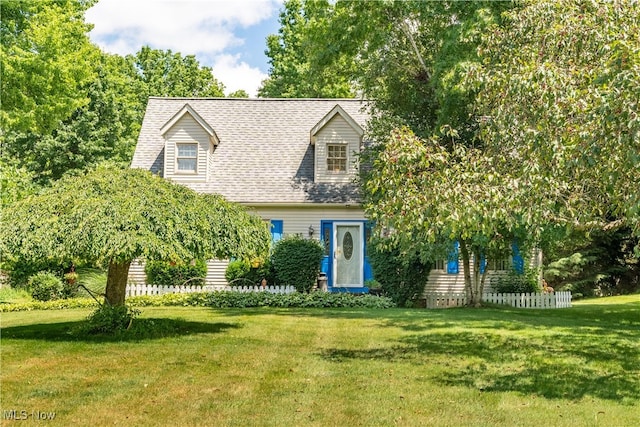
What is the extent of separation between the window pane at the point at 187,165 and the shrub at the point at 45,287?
19.5 ft

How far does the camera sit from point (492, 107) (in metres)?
10.2

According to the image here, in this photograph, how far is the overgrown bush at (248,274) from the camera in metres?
21.3

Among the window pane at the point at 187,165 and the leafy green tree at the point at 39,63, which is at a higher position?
the leafy green tree at the point at 39,63

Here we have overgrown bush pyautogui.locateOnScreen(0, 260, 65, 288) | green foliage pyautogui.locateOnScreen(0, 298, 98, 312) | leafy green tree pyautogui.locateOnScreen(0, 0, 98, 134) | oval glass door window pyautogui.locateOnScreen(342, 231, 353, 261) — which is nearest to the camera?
leafy green tree pyautogui.locateOnScreen(0, 0, 98, 134)

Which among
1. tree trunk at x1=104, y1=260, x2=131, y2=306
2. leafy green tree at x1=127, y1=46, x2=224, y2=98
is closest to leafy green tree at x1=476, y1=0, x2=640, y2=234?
tree trunk at x1=104, y1=260, x2=131, y2=306

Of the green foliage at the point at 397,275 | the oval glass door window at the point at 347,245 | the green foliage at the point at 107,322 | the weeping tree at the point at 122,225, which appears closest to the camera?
the weeping tree at the point at 122,225

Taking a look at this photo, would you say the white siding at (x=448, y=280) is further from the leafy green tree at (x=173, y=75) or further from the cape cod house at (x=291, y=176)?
the leafy green tree at (x=173, y=75)

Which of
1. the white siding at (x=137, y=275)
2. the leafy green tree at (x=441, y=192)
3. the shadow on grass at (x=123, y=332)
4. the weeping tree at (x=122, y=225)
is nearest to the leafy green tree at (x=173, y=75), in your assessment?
the white siding at (x=137, y=275)

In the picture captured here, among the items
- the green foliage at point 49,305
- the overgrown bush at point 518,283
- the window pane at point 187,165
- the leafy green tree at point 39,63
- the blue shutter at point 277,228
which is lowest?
the green foliage at point 49,305

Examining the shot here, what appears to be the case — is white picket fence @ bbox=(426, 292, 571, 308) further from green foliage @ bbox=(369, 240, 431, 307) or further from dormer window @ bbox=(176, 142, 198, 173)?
dormer window @ bbox=(176, 142, 198, 173)

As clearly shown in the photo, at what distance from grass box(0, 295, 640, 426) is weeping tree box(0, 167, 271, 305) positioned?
1.48 metres

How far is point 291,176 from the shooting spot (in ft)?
76.8

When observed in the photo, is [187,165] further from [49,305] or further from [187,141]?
[49,305]

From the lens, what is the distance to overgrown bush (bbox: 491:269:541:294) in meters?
22.3
